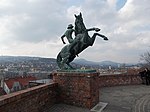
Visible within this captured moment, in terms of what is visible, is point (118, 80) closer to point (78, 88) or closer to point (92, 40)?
point (92, 40)

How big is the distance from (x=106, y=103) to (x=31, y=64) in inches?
1890

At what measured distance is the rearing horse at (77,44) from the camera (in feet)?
24.8

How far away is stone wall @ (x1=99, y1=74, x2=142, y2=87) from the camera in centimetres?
1207

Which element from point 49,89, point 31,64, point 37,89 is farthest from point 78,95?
point 31,64

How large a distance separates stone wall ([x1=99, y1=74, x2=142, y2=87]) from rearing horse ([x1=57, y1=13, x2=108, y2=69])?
4564 mm

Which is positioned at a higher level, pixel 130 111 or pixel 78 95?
pixel 78 95

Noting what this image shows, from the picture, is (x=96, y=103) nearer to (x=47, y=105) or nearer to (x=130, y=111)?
(x=130, y=111)

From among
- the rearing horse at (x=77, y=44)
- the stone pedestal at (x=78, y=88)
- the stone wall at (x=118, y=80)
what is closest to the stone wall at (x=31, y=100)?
the stone pedestal at (x=78, y=88)

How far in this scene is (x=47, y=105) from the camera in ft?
22.0

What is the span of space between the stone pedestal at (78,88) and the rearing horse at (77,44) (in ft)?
1.89

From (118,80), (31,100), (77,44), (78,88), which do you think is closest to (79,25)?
(77,44)

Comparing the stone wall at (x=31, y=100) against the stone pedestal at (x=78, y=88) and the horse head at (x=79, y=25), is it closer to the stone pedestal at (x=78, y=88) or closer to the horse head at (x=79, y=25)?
the stone pedestal at (x=78, y=88)

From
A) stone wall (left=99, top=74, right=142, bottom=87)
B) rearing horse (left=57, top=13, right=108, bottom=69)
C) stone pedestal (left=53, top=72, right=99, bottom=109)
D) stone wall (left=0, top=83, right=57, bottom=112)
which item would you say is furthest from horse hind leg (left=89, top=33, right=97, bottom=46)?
stone wall (left=99, top=74, right=142, bottom=87)

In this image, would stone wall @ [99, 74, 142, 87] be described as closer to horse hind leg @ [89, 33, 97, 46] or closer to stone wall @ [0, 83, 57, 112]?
horse hind leg @ [89, 33, 97, 46]
